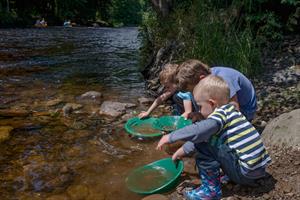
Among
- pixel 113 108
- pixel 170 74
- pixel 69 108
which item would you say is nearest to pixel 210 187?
pixel 170 74

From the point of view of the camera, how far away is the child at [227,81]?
2879 mm

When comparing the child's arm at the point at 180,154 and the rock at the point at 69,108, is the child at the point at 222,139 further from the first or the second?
the rock at the point at 69,108

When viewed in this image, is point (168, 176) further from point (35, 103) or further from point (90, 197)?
point (35, 103)

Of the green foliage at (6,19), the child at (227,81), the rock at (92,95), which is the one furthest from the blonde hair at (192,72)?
the green foliage at (6,19)

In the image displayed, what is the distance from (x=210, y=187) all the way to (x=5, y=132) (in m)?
2.58

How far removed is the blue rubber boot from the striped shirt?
20 cm

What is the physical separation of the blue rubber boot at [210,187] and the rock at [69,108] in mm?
2788

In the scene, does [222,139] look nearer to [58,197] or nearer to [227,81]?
[227,81]

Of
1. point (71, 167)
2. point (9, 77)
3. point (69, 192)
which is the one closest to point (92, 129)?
point (71, 167)

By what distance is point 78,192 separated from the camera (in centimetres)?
297

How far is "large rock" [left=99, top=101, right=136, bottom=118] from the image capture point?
16.0 feet

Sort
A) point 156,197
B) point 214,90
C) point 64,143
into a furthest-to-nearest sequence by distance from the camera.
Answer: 1. point 64,143
2. point 156,197
3. point 214,90

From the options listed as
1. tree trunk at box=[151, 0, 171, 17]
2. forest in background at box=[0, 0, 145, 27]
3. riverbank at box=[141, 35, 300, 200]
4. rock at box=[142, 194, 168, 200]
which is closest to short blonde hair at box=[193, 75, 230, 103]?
riverbank at box=[141, 35, 300, 200]

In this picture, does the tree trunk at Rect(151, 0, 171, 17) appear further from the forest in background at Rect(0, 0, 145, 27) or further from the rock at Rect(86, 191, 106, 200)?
the forest in background at Rect(0, 0, 145, 27)
